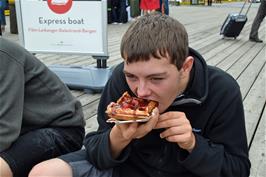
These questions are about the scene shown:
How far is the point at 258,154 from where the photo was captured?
8.54 feet

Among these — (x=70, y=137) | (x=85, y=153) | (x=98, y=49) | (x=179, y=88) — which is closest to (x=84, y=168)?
(x=85, y=153)

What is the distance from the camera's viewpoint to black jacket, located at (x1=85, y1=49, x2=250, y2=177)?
158 centimetres

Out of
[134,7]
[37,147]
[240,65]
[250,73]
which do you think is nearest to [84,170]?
[37,147]

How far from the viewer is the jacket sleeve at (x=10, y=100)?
1797mm

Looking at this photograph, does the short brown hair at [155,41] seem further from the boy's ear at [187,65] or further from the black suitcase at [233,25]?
the black suitcase at [233,25]

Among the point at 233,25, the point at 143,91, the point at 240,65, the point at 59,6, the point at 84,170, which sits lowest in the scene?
the point at 240,65

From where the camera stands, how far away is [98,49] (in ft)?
13.5

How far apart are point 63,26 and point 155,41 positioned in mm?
2823

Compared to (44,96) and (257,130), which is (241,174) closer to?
(44,96)

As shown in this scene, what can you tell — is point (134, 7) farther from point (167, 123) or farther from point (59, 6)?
point (167, 123)

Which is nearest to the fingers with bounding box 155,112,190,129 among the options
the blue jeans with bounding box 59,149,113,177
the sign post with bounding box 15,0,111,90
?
the blue jeans with bounding box 59,149,113,177

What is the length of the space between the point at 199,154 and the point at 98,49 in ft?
9.01

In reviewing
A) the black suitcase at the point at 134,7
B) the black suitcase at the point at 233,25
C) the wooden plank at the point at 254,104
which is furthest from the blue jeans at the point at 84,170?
the black suitcase at the point at 134,7

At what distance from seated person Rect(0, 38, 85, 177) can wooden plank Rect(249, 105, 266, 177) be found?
101 centimetres
